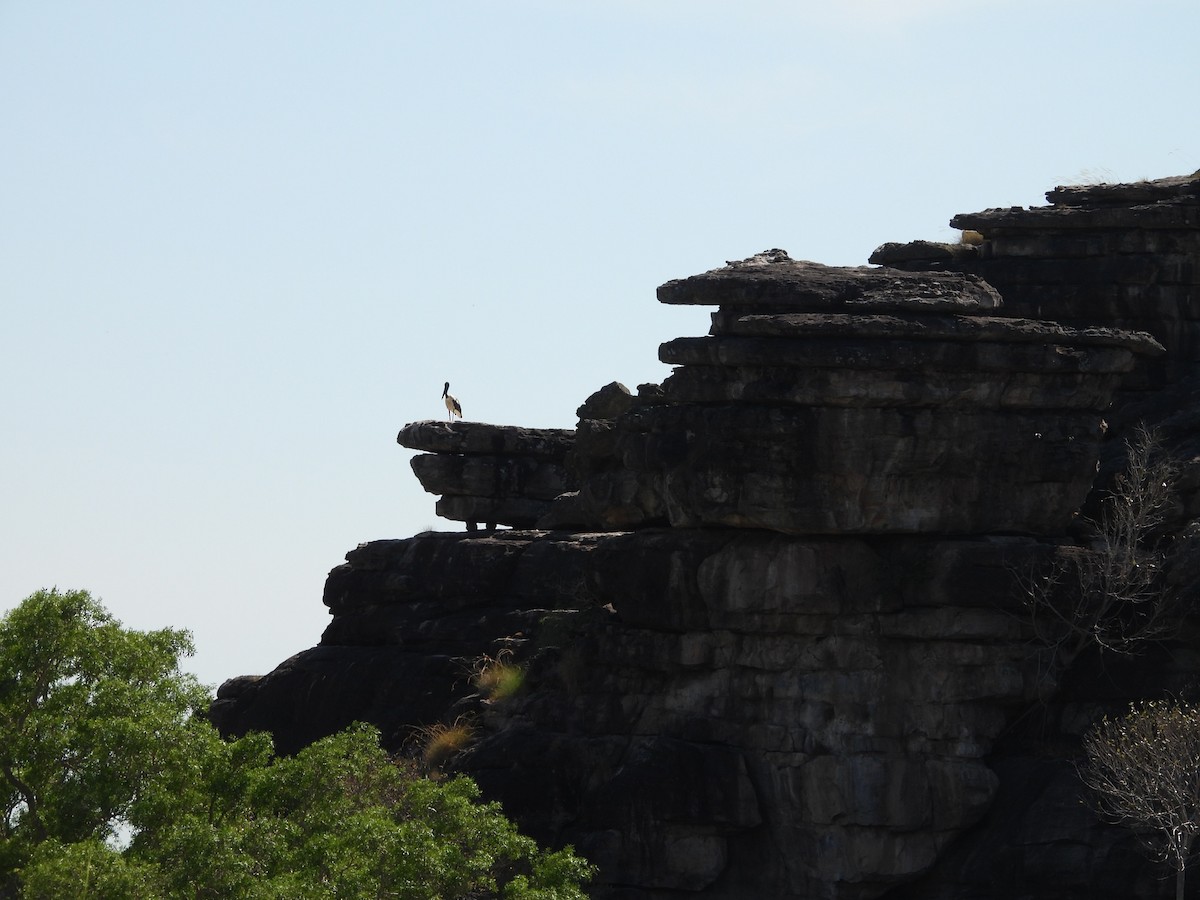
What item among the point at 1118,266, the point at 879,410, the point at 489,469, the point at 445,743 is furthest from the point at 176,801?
the point at 1118,266

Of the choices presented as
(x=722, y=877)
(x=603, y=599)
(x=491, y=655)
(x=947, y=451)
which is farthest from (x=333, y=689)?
(x=947, y=451)

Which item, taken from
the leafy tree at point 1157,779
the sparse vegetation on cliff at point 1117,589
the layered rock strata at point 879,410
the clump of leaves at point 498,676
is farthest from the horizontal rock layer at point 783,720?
the leafy tree at point 1157,779

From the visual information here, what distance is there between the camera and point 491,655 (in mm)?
49969

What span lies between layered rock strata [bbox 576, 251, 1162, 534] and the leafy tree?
16.8 feet

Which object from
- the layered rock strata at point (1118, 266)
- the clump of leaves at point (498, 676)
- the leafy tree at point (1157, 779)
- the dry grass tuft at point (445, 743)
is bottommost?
the leafy tree at point (1157, 779)

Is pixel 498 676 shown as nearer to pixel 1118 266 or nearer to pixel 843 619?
pixel 843 619

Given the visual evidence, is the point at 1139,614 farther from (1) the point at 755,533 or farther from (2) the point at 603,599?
(2) the point at 603,599

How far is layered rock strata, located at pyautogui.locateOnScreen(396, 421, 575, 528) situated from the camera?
55812 mm

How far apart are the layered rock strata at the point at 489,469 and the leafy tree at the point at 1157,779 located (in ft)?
62.1

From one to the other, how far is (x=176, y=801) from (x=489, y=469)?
72.9ft

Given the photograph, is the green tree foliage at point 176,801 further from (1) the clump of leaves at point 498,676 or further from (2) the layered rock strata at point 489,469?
(2) the layered rock strata at point 489,469

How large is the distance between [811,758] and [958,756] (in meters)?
2.61

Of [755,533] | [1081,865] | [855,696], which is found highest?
[755,533]

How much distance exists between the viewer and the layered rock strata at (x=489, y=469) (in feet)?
183
